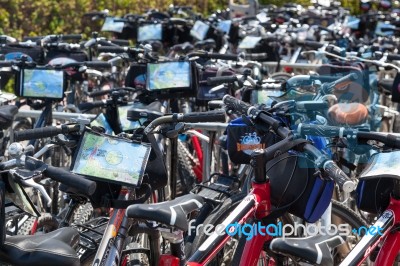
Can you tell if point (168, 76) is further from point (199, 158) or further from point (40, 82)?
point (40, 82)

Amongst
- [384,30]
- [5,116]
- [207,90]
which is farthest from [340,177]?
[384,30]

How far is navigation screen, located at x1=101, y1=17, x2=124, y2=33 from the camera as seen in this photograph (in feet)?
34.6

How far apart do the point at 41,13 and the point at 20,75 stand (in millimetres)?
5946

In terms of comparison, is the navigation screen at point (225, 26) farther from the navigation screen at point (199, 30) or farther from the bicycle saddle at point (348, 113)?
the bicycle saddle at point (348, 113)

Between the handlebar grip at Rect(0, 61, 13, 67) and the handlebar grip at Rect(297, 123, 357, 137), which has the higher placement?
the handlebar grip at Rect(297, 123, 357, 137)

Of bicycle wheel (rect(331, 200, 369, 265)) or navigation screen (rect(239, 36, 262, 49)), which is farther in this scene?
navigation screen (rect(239, 36, 262, 49))

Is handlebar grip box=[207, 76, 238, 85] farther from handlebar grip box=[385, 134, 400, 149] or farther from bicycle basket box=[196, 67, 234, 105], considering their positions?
handlebar grip box=[385, 134, 400, 149]

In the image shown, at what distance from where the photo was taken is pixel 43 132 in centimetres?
370

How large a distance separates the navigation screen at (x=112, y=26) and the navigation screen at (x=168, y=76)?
4686mm

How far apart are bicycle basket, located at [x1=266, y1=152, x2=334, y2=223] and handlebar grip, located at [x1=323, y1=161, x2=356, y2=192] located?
0.54 metres

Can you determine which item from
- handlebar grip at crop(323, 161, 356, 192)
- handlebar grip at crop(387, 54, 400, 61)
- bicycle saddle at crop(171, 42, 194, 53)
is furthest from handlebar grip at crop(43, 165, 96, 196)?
bicycle saddle at crop(171, 42, 194, 53)

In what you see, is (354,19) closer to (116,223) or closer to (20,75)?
(20,75)

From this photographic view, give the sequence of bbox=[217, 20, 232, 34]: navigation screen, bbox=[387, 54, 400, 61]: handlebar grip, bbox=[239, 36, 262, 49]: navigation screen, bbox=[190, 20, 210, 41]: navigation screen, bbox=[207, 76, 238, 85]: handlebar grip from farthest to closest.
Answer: bbox=[217, 20, 232, 34]: navigation screen, bbox=[190, 20, 210, 41]: navigation screen, bbox=[239, 36, 262, 49]: navigation screen, bbox=[387, 54, 400, 61]: handlebar grip, bbox=[207, 76, 238, 85]: handlebar grip

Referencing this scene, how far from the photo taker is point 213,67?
22.3 feet
